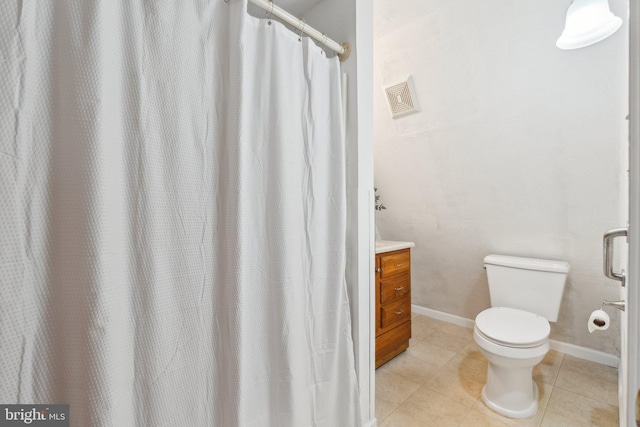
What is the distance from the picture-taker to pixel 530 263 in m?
1.96

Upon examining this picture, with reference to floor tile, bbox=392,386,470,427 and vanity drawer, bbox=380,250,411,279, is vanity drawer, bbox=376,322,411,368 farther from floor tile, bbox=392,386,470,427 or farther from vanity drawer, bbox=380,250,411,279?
vanity drawer, bbox=380,250,411,279

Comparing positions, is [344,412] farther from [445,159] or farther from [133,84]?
[445,159]

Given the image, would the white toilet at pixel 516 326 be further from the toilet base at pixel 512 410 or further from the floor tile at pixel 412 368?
the floor tile at pixel 412 368

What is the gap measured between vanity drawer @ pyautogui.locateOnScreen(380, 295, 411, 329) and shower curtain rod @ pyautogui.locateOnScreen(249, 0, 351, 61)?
1.66m

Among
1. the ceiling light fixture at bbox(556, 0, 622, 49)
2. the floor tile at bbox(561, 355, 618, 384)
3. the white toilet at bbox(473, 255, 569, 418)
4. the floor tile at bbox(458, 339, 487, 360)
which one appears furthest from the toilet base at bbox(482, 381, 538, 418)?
the ceiling light fixture at bbox(556, 0, 622, 49)

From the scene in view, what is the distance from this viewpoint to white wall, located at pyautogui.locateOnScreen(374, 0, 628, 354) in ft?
5.16

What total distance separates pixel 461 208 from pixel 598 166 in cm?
87

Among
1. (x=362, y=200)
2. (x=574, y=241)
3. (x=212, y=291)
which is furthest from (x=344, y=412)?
(x=574, y=241)

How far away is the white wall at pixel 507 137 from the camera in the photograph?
1571 mm

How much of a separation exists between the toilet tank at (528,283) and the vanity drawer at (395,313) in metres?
0.68

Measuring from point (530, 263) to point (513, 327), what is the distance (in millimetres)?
576

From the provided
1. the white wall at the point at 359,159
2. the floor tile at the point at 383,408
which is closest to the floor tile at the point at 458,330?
the floor tile at the point at 383,408

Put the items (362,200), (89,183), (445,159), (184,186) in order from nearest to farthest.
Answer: (89,183) < (184,186) < (362,200) < (445,159)

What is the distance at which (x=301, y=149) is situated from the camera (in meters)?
1.16
